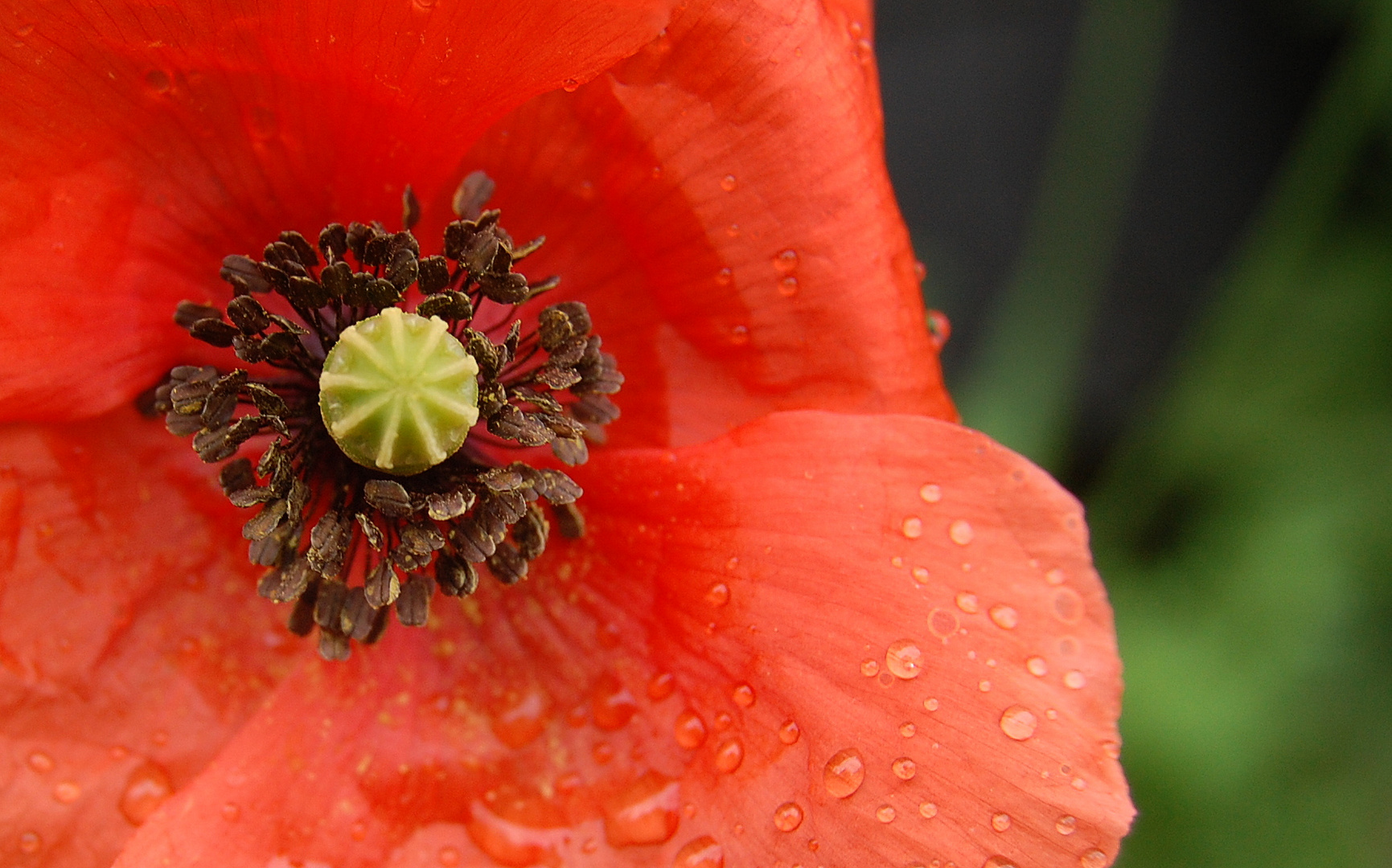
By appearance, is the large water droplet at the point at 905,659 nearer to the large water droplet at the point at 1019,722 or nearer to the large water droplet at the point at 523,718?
the large water droplet at the point at 1019,722

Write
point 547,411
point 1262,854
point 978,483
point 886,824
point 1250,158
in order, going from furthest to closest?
point 1250,158 → point 1262,854 → point 547,411 → point 978,483 → point 886,824

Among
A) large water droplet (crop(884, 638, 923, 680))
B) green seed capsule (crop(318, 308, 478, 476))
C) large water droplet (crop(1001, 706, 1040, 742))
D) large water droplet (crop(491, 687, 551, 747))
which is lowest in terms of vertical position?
large water droplet (crop(491, 687, 551, 747))

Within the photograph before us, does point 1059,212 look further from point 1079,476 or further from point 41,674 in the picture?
point 41,674

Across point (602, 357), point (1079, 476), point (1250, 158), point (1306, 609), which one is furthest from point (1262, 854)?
point (1250, 158)

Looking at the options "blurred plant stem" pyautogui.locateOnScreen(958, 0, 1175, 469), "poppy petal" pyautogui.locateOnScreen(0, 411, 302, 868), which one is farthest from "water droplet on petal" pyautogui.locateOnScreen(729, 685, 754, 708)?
"blurred plant stem" pyautogui.locateOnScreen(958, 0, 1175, 469)

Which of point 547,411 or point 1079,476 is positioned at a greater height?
point 547,411

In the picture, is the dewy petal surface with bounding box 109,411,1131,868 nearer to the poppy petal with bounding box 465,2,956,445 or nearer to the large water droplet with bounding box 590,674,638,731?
the large water droplet with bounding box 590,674,638,731

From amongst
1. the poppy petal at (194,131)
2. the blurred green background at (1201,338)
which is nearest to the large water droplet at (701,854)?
the poppy petal at (194,131)
